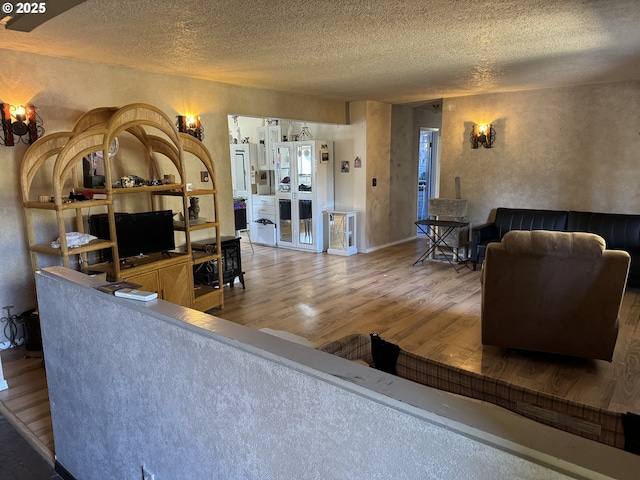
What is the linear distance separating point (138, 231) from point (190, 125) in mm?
1474

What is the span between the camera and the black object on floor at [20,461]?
2.25 meters

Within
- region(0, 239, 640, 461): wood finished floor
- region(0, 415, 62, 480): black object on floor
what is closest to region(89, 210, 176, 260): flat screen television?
region(0, 239, 640, 461): wood finished floor

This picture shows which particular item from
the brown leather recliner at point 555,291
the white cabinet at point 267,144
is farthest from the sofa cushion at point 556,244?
the white cabinet at point 267,144

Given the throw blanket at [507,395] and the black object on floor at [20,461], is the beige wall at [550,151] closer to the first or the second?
the throw blanket at [507,395]

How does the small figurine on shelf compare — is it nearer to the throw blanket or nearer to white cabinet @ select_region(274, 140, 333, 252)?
white cabinet @ select_region(274, 140, 333, 252)

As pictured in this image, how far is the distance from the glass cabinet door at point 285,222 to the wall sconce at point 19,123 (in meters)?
4.55

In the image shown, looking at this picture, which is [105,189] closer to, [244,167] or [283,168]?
[283,168]

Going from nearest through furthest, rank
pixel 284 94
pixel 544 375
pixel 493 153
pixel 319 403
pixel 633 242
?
pixel 319 403 < pixel 544 375 < pixel 633 242 < pixel 284 94 < pixel 493 153

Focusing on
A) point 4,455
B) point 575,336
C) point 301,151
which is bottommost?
point 4,455

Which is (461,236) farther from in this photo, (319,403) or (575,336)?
(319,403)

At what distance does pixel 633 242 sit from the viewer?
540 cm

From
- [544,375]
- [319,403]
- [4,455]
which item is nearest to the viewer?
[319,403]

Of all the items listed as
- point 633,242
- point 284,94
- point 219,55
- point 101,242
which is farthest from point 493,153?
point 101,242

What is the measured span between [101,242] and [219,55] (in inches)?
75.8
